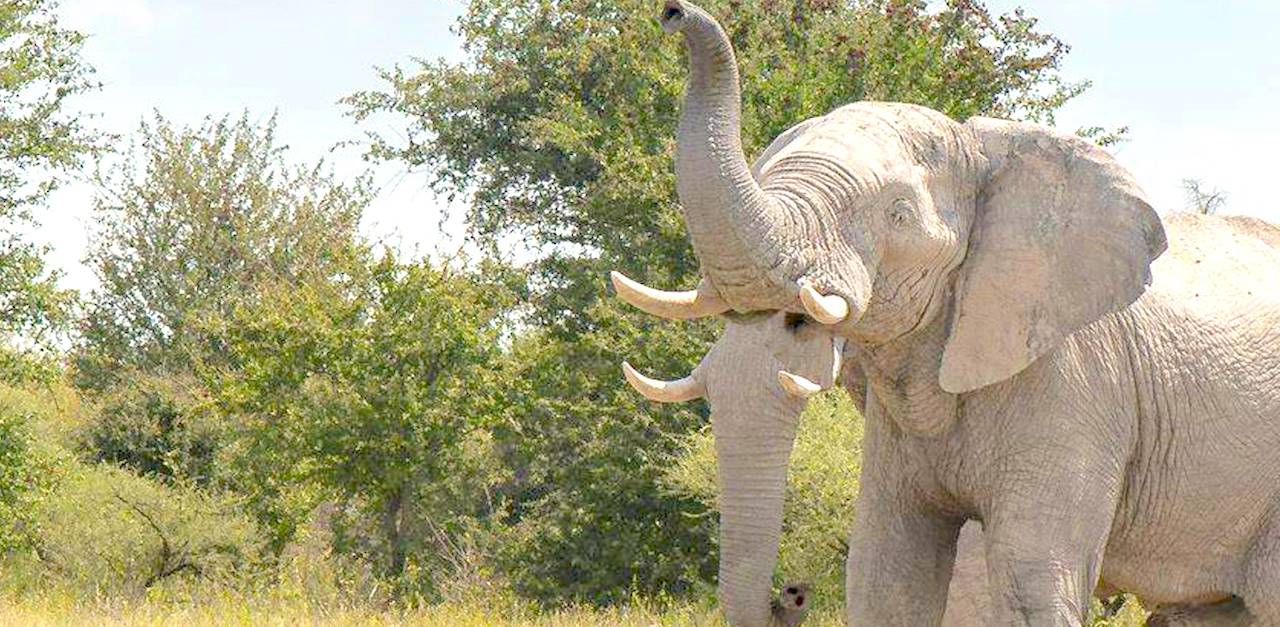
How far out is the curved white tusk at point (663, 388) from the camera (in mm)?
6583

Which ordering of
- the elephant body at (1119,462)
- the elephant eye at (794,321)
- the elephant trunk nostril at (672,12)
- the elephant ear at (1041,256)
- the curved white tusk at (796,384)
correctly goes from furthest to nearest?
the elephant body at (1119,462) → the elephant ear at (1041,256) → the elephant eye at (794,321) → the curved white tusk at (796,384) → the elephant trunk nostril at (672,12)

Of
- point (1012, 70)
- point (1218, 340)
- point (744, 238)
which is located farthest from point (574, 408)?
point (744, 238)

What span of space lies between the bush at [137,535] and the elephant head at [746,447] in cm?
1372

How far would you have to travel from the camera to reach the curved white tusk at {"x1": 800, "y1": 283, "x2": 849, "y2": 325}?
5281 mm

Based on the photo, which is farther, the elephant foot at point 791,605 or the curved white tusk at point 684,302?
the elephant foot at point 791,605

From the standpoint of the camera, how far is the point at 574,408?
67.5 feet

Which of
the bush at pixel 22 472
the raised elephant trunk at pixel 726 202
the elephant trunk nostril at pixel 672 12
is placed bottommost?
the bush at pixel 22 472

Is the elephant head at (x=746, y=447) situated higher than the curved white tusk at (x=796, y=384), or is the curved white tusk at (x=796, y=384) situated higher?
the curved white tusk at (x=796, y=384)

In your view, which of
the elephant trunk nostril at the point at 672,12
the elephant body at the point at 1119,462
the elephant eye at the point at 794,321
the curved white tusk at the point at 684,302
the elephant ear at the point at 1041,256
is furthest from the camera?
the elephant body at the point at 1119,462

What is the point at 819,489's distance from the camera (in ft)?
53.5

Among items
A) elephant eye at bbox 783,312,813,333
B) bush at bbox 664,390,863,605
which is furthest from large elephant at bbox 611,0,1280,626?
bush at bbox 664,390,863,605

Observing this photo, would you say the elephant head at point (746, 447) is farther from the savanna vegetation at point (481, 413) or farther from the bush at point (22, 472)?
the bush at point (22, 472)

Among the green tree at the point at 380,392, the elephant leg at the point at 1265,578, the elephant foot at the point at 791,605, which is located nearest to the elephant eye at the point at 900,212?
the elephant leg at the point at 1265,578

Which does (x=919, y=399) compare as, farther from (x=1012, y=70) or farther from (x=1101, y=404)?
(x=1012, y=70)
